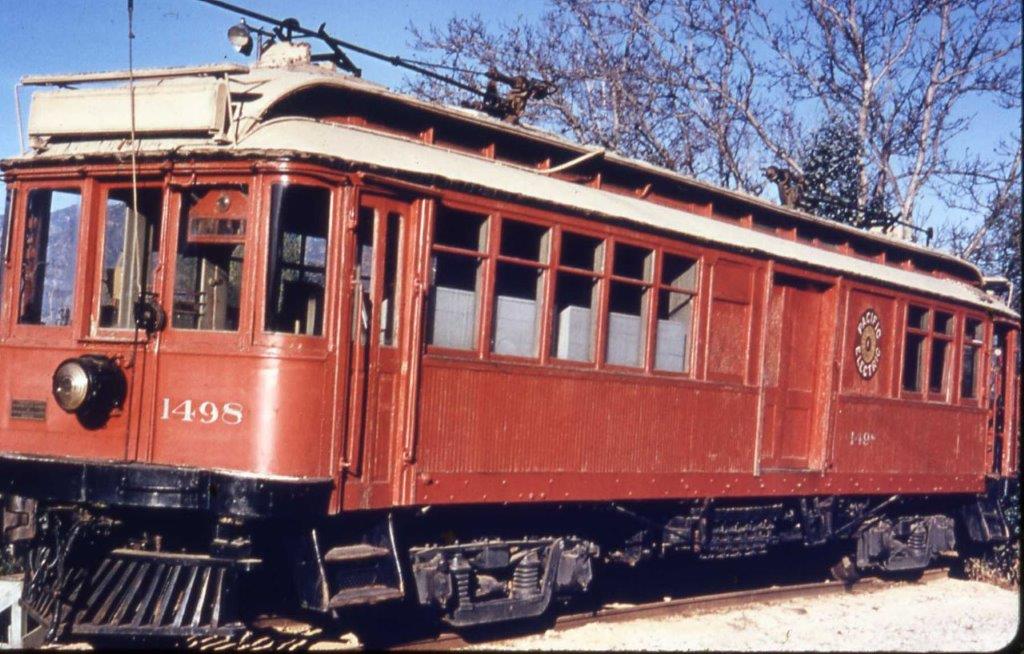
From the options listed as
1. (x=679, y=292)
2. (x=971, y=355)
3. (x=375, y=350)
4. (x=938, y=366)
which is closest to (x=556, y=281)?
(x=679, y=292)

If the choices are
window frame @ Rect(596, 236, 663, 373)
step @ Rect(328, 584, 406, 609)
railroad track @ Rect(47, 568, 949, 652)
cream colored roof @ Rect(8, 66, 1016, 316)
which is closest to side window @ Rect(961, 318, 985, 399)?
railroad track @ Rect(47, 568, 949, 652)

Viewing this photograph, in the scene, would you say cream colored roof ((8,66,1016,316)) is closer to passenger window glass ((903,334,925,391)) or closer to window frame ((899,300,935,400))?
window frame ((899,300,935,400))

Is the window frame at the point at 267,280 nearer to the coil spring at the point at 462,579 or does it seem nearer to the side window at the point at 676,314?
the coil spring at the point at 462,579

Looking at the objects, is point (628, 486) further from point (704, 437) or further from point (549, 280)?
point (549, 280)

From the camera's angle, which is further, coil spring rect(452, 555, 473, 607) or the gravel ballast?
the gravel ballast

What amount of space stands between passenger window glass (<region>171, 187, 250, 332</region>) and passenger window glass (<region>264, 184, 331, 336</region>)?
21cm

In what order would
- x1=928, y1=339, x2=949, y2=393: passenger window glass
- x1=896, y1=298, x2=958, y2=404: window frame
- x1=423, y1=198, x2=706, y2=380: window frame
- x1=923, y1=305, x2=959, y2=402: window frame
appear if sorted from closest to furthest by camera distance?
1. x1=423, y1=198, x2=706, y2=380: window frame
2. x1=896, y1=298, x2=958, y2=404: window frame
3. x1=923, y1=305, x2=959, y2=402: window frame
4. x1=928, y1=339, x2=949, y2=393: passenger window glass

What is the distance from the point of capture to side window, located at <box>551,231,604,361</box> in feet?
25.9

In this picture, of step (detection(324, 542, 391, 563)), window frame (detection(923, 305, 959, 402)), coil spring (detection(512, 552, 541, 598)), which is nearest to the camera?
step (detection(324, 542, 391, 563))

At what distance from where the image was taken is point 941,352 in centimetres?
1192

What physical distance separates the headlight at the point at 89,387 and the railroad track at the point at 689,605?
2.36 meters

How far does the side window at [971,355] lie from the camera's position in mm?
12281

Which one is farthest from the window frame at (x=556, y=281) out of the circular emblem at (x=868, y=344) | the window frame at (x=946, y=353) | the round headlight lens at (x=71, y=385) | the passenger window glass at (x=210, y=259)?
the window frame at (x=946, y=353)

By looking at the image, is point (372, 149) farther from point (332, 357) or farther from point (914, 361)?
point (914, 361)
